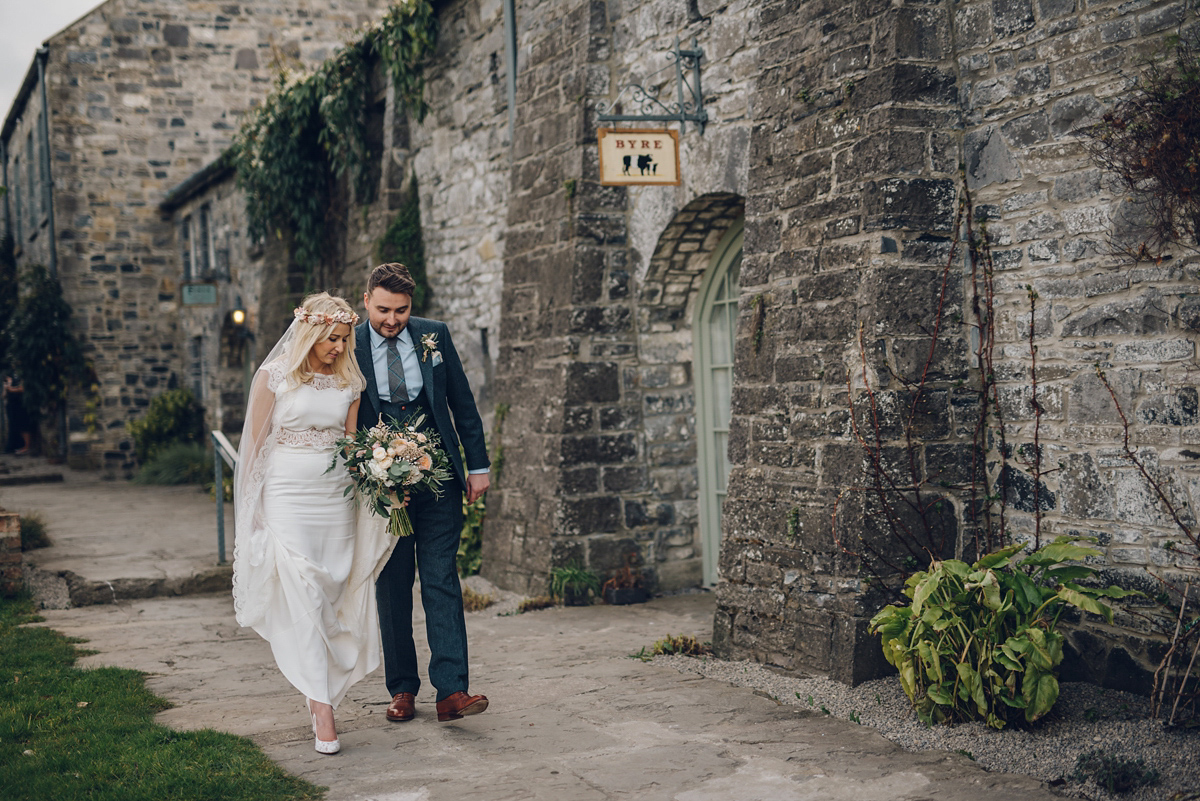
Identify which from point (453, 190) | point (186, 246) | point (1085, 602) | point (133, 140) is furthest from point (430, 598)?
point (133, 140)

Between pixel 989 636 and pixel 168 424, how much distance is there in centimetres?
1551

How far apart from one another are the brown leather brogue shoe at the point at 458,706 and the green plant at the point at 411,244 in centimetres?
570

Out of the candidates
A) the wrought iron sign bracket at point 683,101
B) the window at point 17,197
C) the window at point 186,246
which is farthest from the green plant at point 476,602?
the window at point 17,197

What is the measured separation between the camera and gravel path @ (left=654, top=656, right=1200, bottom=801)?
3293 millimetres

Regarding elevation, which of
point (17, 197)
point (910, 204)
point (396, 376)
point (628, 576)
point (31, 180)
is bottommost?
point (628, 576)

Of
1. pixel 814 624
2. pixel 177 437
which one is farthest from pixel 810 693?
pixel 177 437

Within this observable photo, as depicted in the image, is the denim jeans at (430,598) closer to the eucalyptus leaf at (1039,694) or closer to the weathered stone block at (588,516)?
the eucalyptus leaf at (1039,694)

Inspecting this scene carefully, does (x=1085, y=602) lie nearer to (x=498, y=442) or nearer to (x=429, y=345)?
(x=429, y=345)

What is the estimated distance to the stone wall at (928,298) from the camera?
13.0 feet

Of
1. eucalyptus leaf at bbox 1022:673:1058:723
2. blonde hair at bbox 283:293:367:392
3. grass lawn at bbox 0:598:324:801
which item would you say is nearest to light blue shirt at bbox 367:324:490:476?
blonde hair at bbox 283:293:367:392

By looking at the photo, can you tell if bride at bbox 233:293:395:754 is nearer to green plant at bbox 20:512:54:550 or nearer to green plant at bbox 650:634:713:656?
green plant at bbox 650:634:713:656

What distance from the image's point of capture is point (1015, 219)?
4.37m

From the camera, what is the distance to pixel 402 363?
167 inches

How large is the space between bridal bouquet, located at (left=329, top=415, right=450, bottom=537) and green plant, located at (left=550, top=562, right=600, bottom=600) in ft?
8.30
